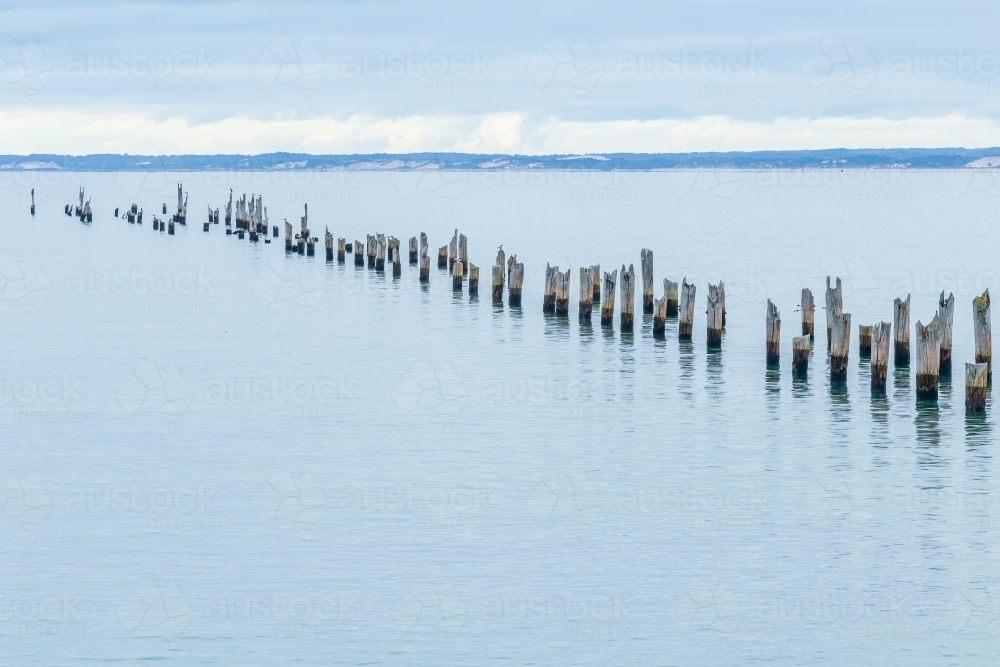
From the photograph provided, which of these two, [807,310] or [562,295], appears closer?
[807,310]

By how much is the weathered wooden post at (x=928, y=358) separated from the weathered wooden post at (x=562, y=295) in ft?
48.1

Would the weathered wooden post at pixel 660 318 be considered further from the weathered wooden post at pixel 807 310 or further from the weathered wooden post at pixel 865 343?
the weathered wooden post at pixel 865 343

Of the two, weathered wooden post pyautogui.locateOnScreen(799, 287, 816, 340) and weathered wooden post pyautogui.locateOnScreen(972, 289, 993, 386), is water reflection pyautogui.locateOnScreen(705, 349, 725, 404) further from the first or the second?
weathered wooden post pyautogui.locateOnScreen(972, 289, 993, 386)

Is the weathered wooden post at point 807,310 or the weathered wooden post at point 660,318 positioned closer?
the weathered wooden post at point 807,310

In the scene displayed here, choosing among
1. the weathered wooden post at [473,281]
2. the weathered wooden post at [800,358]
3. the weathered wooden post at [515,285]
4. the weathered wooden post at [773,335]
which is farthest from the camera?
the weathered wooden post at [473,281]

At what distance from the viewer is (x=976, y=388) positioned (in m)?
25.9

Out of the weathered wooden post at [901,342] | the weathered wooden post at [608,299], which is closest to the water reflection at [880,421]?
the weathered wooden post at [901,342]

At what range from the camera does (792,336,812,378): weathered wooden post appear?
29766 mm

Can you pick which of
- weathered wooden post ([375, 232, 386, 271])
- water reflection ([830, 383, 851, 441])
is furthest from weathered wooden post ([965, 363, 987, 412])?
weathered wooden post ([375, 232, 386, 271])

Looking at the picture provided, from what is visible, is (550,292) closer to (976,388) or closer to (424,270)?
(424,270)

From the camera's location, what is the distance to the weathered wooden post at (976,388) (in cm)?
2566

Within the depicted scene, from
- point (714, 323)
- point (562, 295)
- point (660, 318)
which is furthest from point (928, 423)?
point (562, 295)

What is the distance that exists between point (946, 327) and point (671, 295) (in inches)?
440

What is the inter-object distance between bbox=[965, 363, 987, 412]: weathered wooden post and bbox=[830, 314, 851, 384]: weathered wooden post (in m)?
3.01
